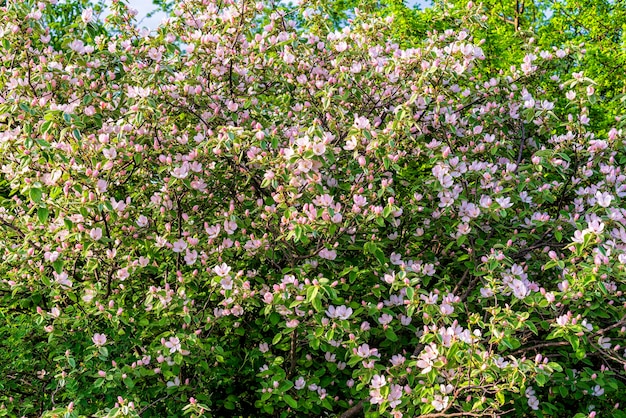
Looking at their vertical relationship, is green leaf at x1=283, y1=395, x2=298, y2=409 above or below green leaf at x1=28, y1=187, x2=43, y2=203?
below

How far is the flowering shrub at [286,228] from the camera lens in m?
3.73

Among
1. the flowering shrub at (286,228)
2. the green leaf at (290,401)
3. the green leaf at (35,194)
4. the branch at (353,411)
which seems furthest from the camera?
the branch at (353,411)

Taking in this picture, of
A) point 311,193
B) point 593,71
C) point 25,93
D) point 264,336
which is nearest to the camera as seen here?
point 311,193

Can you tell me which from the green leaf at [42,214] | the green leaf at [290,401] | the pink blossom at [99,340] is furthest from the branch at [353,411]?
the green leaf at [42,214]

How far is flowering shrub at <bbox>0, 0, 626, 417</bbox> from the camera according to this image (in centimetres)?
373

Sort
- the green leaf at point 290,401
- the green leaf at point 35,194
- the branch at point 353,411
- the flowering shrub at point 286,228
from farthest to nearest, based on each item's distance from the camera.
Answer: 1. the branch at point 353,411
2. the green leaf at point 290,401
3. the flowering shrub at point 286,228
4. the green leaf at point 35,194

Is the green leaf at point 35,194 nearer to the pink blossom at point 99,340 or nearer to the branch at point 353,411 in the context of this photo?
the pink blossom at point 99,340

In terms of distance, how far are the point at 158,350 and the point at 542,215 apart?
94.3 inches

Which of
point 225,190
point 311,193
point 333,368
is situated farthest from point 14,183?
point 333,368

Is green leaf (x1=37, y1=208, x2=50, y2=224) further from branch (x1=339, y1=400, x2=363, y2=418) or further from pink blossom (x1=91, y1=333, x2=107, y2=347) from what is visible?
A: branch (x1=339, y1=400, x2=363, y2=418)

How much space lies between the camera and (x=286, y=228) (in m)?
3.95

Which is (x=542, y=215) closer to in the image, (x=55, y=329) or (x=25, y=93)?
(x=55, y=329)

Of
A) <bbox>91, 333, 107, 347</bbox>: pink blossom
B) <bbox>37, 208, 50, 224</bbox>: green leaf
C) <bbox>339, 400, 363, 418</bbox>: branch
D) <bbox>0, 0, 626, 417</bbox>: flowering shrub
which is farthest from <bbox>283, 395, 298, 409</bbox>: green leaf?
<bbox>37, 208, 50, 224</bbox>: green leaf

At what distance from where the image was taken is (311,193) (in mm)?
3936
